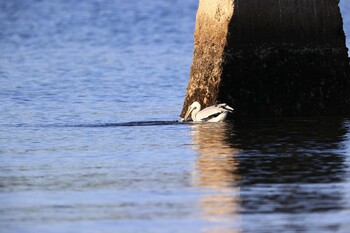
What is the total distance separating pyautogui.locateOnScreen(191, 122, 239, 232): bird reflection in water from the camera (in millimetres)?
10445

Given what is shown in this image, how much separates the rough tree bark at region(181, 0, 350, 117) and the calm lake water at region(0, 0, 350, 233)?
531 millimetres

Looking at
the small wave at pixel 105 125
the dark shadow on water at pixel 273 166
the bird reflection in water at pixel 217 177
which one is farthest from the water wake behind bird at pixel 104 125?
the bird reflection in water at pixel 217 177

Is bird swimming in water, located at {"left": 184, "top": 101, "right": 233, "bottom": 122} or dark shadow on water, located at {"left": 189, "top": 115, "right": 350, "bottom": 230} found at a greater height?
bird swimming in water, located at {"left": 184, "top": 101, "right": 233, "bottom": 122}

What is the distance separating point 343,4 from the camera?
155 feet

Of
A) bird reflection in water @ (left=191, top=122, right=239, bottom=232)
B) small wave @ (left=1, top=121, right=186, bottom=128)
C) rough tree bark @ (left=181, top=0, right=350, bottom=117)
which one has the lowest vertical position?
bird reflection in water @ (left=191, top=122, right=239, bottom=232)

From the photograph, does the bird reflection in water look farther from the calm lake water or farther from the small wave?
the small wave

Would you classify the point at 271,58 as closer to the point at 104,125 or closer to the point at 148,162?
the point at 104,125

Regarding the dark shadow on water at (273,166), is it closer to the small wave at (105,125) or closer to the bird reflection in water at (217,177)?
the bird reflection in water at (217,177)

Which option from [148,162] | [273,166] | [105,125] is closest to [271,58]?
[105,125]

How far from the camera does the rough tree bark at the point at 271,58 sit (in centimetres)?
1805

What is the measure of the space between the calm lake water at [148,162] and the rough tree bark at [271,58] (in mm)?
531

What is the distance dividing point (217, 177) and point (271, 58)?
19.6 ft

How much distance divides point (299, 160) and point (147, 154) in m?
1.72

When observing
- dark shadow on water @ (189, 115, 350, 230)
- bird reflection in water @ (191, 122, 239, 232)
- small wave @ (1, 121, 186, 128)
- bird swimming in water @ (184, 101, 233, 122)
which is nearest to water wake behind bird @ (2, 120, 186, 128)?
small wave @ (1, 121, 186, 128)
